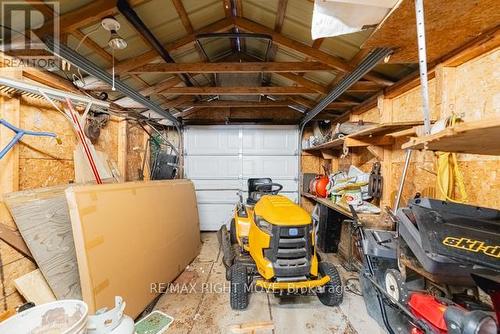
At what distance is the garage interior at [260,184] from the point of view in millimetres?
1010

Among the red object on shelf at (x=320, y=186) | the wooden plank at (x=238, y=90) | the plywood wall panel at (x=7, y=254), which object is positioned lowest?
the plywood wall panel at (x=7, y=254)

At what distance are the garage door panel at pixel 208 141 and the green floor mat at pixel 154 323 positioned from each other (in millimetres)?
3142

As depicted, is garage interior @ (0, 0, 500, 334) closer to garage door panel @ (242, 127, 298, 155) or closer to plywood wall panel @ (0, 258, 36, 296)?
plywood wall panel @ (0, 258, 36, 296)

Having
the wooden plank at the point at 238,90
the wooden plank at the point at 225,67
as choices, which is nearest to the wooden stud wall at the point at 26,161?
the wooden plank at the point at 225,67

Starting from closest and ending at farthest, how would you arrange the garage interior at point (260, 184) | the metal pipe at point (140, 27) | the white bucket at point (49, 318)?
1. the garage interior at point (260, 184)
2. the white bucket at point (49, 318)
3. the metal pipe at point (140, 27)

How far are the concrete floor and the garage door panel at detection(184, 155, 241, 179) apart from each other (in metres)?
2.40

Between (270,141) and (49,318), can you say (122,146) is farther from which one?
(270,141)

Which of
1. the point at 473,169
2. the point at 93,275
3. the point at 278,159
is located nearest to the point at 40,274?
the point at 93,275

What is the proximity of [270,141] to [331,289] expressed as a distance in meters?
3.15

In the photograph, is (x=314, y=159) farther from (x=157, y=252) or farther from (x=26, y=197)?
(x=26, y=197)

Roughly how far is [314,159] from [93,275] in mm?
4215

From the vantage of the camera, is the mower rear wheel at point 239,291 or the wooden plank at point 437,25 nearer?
the wooden plank at point 437,25

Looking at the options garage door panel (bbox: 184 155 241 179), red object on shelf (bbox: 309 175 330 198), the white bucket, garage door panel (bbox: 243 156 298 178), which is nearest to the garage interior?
the white bucket

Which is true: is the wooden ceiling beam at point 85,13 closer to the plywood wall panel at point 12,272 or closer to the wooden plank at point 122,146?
the plywood wall panel at point 12,272
